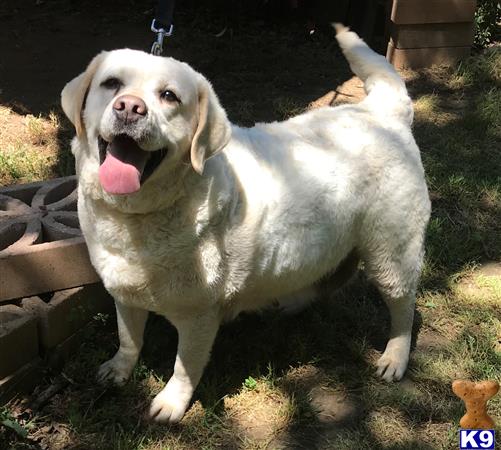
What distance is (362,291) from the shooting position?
4027 millimetres

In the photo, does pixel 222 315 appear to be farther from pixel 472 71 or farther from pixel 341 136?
pixel 472 71

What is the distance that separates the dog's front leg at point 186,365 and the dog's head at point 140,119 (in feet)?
2.33

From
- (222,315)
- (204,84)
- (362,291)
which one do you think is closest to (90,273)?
(222,315)

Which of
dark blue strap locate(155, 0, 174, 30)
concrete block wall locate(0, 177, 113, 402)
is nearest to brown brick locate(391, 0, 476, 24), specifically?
dark blue strap locate(155, 0, 174, 30)

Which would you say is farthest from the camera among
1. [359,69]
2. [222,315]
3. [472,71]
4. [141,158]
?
[472,71]

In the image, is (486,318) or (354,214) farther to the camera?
(486,318)

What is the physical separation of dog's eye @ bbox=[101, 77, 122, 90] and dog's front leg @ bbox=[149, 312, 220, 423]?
99cm

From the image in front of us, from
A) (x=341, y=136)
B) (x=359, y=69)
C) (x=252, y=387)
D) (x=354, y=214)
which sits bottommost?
(x=252, y=387)

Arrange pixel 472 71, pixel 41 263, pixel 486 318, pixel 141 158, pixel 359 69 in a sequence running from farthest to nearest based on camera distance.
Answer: pixel 472 71
pixel 486 318
pixel 359 69
pixel 41 263
pixel 141 158

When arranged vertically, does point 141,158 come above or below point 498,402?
above

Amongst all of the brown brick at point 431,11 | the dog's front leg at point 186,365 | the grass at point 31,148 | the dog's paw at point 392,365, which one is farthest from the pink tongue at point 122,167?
the brown brick at point 431,11

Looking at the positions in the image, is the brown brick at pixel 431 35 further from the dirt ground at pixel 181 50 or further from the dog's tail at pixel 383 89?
the dog's tail at pixel 383 89

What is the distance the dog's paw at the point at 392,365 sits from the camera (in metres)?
3.40

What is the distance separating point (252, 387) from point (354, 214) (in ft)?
3.24
